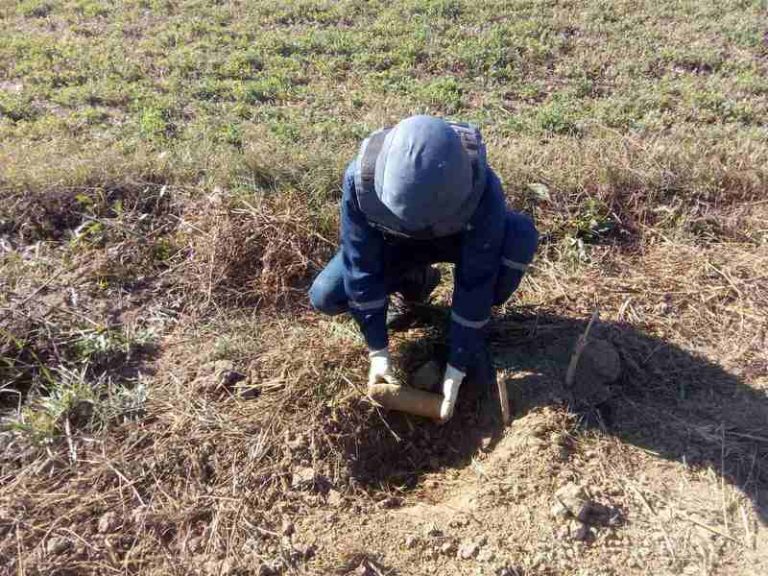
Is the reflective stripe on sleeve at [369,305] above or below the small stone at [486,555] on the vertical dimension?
above

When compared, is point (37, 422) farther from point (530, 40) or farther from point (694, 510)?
point (530, 40)

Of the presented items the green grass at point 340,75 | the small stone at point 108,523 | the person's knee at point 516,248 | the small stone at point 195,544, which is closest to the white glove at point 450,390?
the person's knee at point 516,248

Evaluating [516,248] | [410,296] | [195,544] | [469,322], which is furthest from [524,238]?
[195,544]

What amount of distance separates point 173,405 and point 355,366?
0.71m

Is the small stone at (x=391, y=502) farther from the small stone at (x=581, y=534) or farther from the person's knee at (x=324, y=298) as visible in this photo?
the person's knee at (x=324, y=298)

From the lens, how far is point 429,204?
1903mm

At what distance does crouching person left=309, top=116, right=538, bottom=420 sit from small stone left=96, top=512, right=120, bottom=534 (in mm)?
995

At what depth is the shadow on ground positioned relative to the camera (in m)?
2.39

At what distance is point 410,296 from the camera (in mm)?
2920

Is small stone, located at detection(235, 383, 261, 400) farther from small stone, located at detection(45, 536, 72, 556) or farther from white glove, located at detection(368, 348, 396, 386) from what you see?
small stone, located at detection(45, 536, 72, 556)

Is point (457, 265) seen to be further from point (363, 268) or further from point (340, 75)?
point (340, 75)

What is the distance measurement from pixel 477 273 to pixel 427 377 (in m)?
0.51

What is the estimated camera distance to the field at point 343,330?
2.18 metres

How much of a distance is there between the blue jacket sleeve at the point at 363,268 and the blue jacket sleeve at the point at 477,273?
0.28 meters
